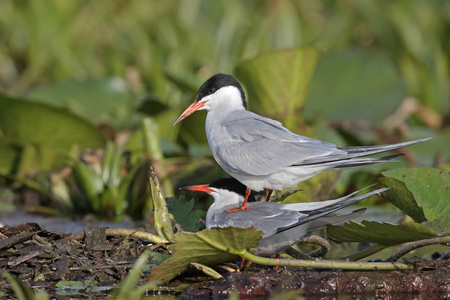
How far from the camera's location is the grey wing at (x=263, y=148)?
3637 mm

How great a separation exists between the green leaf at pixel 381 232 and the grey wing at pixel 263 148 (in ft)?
1.23

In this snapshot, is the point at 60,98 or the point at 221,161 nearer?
the point at 221,161

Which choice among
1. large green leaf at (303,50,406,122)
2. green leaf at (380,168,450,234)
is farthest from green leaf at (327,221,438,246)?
large green leaf at (303,50,406,122)

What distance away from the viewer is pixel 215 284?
3406mm

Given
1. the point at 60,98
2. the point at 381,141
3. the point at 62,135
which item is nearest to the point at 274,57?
the point at 381,141

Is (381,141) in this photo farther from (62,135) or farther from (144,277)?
(144,277)

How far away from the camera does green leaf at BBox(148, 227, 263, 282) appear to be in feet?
10.5

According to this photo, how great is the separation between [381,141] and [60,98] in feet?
10.6

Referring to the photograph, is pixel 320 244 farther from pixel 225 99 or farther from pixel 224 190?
pixel 225 99

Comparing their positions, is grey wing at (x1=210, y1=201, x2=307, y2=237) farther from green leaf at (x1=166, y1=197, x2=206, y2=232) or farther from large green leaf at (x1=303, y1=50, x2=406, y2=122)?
large green leaf at (x1=303, y1=50, x2=406, y2=122)

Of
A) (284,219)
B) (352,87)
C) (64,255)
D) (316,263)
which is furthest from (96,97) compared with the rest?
(316,263)

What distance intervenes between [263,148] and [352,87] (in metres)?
4.09

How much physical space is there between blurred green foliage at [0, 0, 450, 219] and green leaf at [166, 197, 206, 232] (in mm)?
889

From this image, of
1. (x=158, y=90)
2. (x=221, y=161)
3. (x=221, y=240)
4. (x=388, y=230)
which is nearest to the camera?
(x=221, y=240)
